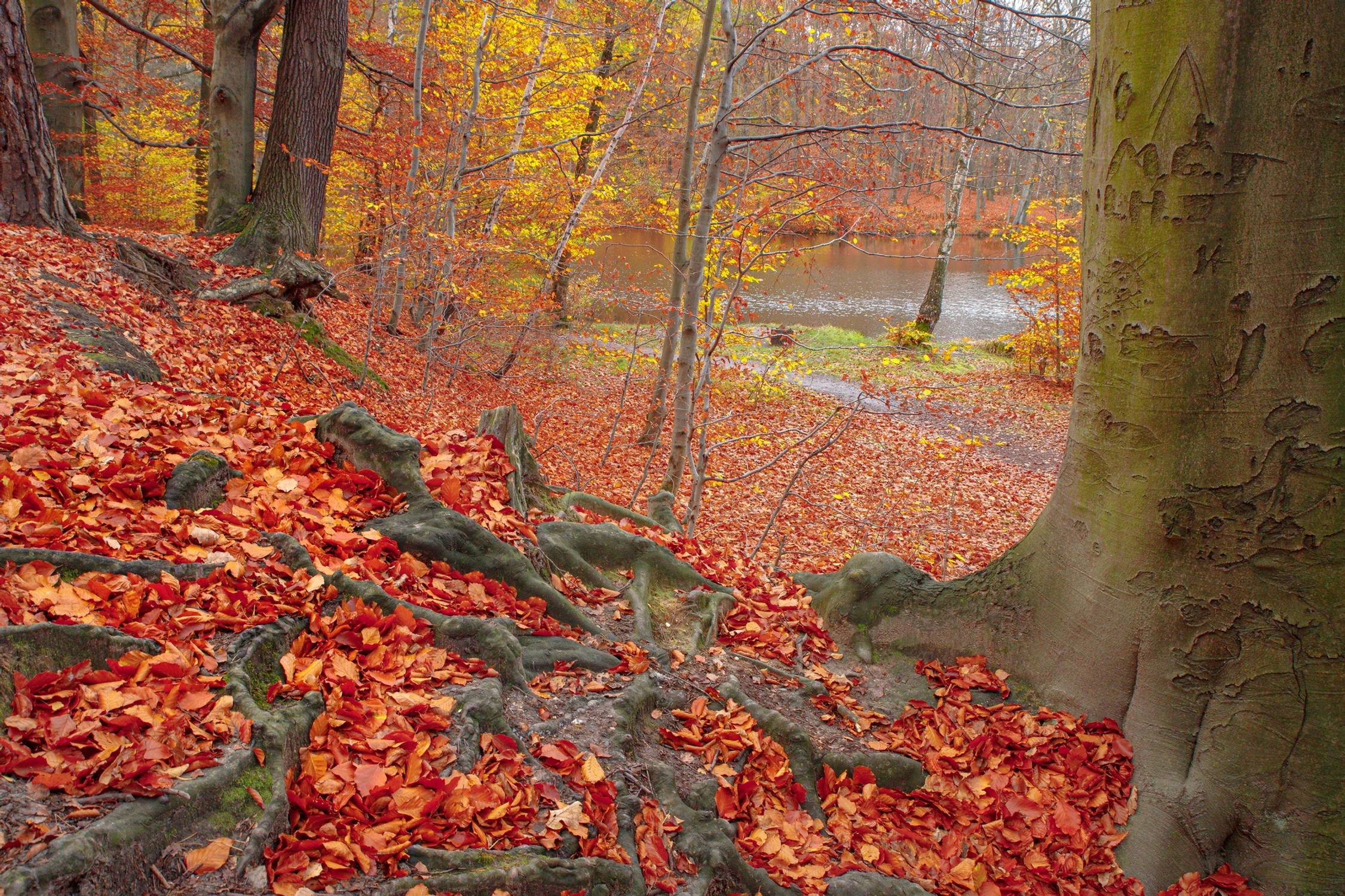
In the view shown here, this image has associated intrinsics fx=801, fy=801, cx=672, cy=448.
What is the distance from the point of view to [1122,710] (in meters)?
3.30

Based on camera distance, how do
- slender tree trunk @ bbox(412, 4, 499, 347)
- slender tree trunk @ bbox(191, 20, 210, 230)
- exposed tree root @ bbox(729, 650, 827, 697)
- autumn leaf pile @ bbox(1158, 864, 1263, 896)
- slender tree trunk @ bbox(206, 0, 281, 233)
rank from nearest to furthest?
autumn leaf pile @ bbox(1158, 864, 1263, 896) < exposed tree root @ bbox(729, 650, 827, 697) < slender tree trunk @ bbox(206, 0, 281, 233) < slender tree trunk @ bbox(412, 4, 499, 347) < slender tree trunk @ bbox(191, 20, 210, 230)

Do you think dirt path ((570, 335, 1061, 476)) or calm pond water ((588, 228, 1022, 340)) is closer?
dirt path ((570, 335, 1061, 476))

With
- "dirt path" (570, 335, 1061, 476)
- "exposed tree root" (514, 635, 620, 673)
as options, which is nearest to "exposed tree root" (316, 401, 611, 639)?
"exposed tree root" (514, 635, 620, 673)

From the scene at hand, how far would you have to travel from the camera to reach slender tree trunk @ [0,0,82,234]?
19.9 feet

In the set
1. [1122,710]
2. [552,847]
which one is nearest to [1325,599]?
[1122,710]

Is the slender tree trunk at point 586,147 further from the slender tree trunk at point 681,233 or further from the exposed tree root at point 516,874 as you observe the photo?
the exposed tree root at point 516,874

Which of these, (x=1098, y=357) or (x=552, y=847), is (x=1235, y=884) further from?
(x=552, y=847)

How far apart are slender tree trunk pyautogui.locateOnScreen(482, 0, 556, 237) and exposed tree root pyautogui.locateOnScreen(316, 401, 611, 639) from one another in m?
8.82

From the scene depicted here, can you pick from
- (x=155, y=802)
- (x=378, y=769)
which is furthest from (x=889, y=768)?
(x=155, y=802)

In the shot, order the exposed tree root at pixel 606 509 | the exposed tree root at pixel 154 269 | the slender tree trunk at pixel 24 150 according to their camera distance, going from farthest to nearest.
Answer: the exposed tree root at pixel 154 269, the slender tree trunk at pixel 24 150, the exposed tree root at pixel 606 509

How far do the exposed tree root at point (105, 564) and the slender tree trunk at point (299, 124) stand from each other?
7567 millimetres

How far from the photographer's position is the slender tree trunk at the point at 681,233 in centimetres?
793

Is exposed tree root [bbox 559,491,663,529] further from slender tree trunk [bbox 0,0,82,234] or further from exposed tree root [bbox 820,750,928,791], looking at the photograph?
slender tree trunk [bbox 0,0,82,234]

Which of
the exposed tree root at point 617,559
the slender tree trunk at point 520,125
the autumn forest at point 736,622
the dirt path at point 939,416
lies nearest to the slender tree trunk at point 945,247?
the dirt path at point 939,416
